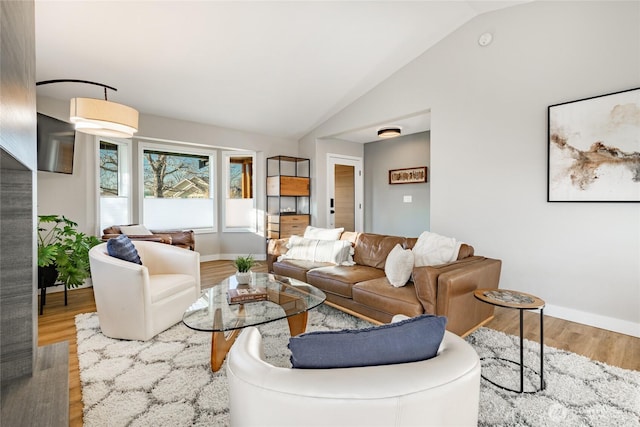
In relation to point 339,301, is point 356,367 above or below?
above

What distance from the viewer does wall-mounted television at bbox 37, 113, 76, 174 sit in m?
3.42

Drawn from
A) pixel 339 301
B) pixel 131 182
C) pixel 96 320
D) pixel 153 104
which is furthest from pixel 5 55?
pixel 131 182

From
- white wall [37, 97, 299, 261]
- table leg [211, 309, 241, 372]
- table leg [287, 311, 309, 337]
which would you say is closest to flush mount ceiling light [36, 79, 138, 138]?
white wall [37, 97, 299, 261]

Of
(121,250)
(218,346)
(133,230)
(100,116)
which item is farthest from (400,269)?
(133,230)

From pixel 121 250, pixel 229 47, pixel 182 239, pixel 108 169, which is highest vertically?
pixel 229 47

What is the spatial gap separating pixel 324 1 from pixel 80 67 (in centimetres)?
274

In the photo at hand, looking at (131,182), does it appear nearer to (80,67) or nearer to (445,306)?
(80,67)

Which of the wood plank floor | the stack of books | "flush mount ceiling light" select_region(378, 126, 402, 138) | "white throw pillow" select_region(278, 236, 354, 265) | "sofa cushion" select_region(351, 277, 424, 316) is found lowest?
the wood plank floor

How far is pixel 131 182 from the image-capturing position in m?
5.09

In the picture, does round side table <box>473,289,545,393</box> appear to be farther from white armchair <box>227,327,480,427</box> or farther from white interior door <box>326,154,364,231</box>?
white interior door <box>326,154,364,231</box>

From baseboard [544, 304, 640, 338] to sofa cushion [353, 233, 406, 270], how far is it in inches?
65.0

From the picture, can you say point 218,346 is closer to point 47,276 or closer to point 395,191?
point 47,276

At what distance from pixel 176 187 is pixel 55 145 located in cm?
221

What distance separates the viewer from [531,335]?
2.64 m
